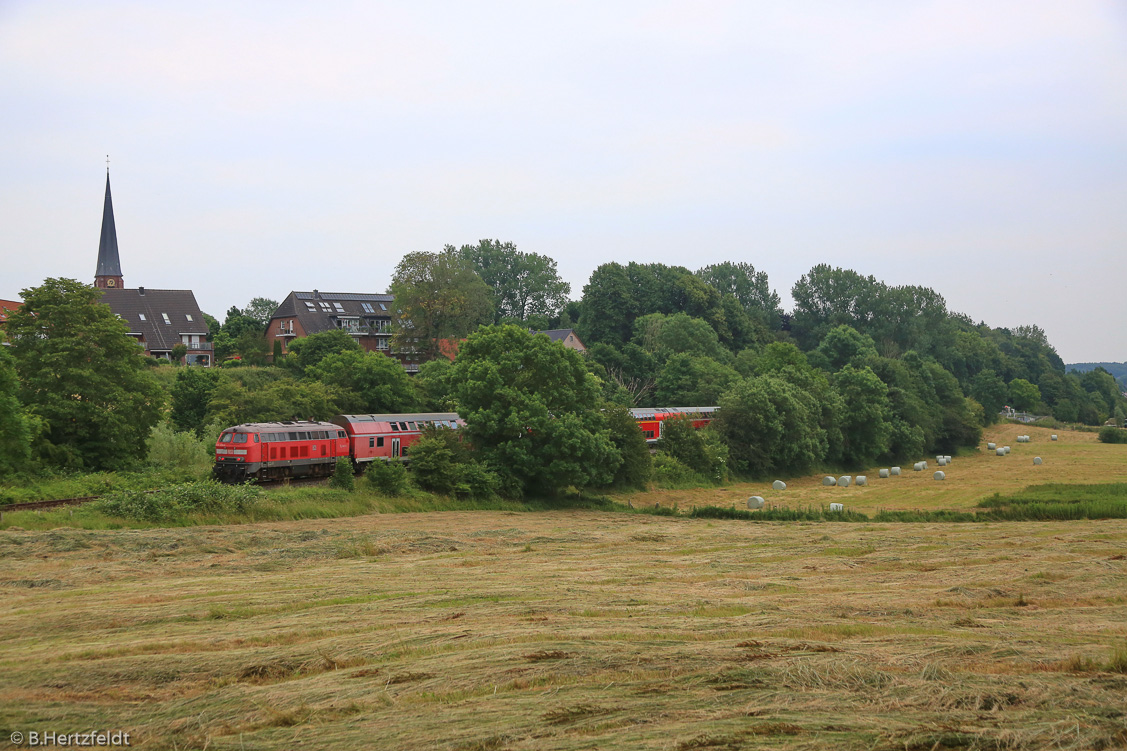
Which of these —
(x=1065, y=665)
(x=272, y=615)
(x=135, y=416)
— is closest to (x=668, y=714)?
(x=1065, y=665)

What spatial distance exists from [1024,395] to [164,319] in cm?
11359

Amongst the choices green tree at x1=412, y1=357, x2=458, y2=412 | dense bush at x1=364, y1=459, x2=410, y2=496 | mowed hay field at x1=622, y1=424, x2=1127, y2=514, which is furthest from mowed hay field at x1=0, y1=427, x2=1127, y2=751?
green tree at x1=412, y1=357, x2=458, y2=412

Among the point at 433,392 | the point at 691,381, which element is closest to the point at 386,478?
the point at 433,392

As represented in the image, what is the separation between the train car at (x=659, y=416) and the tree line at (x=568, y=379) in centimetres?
177

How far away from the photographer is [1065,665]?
33.3 ft

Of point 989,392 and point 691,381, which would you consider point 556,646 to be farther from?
point 989,392

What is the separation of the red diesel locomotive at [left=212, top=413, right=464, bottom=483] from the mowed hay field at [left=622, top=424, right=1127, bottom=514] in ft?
45.4

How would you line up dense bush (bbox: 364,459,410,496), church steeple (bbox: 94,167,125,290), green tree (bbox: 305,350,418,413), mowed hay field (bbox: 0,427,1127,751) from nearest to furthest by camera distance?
mowed hay field (bbox: 0,427,1127,751) → dense bush (bbox: 364,459,410,496) → green tree (bbox: 305,350,418,413) → church steeple (bbox: 94,167,125,290)

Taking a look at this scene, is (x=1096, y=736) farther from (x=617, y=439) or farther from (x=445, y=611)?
(x=617, y=439)

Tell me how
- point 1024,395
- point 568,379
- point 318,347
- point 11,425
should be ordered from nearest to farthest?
point 11,425, point 568,379, point 318,347, point 1024,395

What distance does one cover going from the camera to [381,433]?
136ft

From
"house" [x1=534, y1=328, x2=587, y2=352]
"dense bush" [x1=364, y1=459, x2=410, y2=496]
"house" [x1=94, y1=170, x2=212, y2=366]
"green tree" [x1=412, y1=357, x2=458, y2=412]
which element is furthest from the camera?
"house" [x1=534, y1=328, x2=587, y2=352]

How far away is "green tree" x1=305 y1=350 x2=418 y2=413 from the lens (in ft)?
162

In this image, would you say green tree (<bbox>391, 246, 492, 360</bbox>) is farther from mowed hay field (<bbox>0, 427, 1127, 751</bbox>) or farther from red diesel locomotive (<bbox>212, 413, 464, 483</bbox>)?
mowed hay field (<bbox>0, 427, 1127, 751</bbox>)
